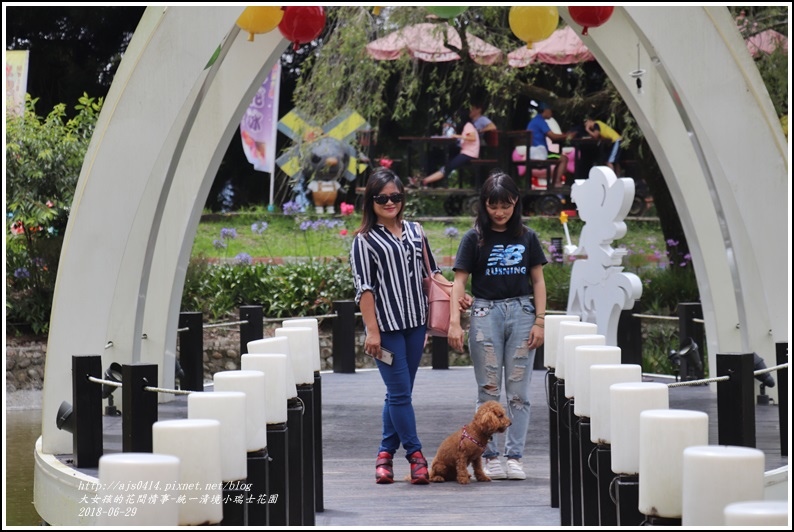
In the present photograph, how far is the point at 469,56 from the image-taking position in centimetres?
1471

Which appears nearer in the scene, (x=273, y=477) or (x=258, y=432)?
(x=258, y=432)

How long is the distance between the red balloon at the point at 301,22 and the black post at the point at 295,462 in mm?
2822

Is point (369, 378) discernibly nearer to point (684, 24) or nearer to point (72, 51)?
point (684, 24)

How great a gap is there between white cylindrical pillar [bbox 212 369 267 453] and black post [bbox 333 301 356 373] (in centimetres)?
714

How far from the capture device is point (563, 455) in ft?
17.4

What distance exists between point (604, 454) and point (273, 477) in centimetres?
130

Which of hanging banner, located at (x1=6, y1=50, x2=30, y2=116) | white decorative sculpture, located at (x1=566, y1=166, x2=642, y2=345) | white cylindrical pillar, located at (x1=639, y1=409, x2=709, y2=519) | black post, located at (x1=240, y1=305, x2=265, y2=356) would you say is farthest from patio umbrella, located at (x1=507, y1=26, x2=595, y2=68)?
white cylindrical pillar, located at (x1=639, y1=409, x2=709, y2=519)

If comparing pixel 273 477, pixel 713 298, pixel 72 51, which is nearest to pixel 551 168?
pixel 72 51

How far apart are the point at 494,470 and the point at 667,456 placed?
2.85 metres

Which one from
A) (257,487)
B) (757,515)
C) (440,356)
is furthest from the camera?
(440,356)

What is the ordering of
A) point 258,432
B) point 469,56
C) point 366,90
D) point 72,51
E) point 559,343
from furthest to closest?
point 72,51, point 366,90, point 469,56, point 559,343, point 258,432

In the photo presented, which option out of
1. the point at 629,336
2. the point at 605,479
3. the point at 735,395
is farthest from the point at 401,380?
the point at 629,336

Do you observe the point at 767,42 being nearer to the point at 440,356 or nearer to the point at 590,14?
the point at 440,356

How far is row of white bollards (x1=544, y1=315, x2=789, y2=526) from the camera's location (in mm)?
2977
